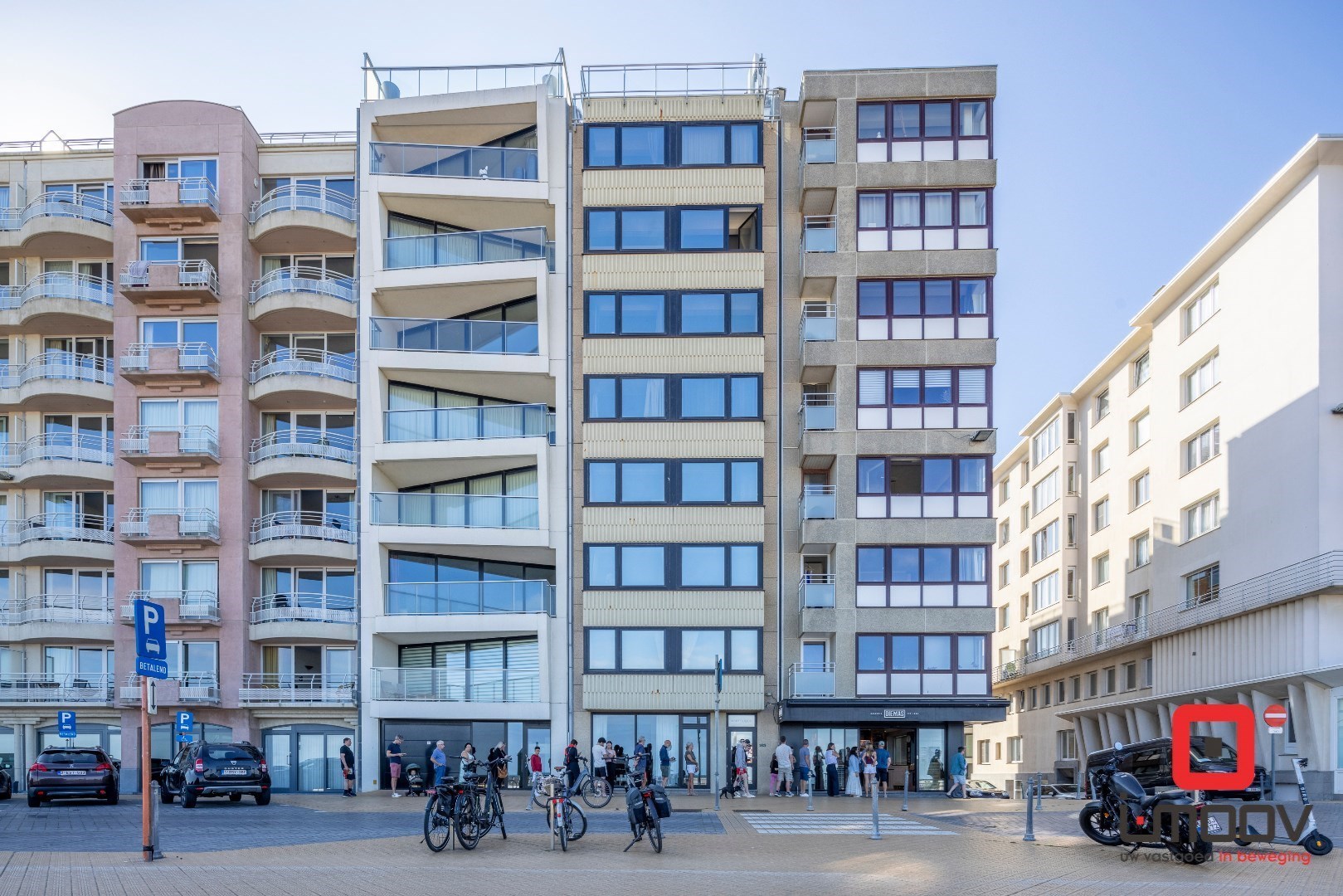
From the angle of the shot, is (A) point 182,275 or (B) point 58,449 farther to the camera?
(B) point 58,449

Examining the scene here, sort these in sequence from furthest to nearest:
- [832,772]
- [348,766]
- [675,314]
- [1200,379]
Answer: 1. [1200,379]
2. [675,314]
3. [832,772]
4. [348,766]

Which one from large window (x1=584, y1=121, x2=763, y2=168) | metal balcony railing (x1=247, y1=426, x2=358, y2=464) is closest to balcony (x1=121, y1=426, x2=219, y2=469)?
metal balcony railing (x1=247, y1=426, x2=358, y2=464)

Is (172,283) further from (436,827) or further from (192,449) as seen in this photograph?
(436,827)

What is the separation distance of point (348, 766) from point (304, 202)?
652 inches

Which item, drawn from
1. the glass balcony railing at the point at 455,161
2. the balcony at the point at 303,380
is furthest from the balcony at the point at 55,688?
the glass balcony railing at the point at 455,161

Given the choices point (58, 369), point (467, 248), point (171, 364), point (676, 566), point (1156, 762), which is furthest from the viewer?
point (58, 369)

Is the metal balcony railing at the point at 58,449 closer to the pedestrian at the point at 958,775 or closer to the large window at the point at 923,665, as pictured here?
the large window at the point at 923,665

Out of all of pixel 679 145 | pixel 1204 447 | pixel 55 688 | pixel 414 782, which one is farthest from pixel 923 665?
pixel 55 688

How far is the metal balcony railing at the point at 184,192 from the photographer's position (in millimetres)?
40500

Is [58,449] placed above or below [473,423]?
below

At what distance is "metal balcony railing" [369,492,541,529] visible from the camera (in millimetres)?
38781

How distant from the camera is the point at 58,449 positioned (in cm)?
4178

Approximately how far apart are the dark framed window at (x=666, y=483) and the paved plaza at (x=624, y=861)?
14.1 meters

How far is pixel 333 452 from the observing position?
4088cm
